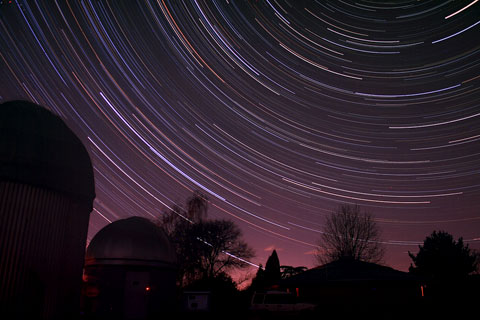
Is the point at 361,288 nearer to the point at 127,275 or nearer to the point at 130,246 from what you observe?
the point at 127,275

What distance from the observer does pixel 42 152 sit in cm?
1481

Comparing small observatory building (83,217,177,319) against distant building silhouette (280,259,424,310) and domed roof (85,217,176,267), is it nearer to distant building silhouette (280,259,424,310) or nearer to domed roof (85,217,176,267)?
domed roof (85,217,176,267)

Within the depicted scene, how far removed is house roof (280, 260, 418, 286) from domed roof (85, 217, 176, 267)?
30.4 ft

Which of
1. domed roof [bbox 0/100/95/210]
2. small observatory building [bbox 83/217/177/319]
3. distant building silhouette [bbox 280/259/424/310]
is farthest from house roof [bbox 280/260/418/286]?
domed roof [bbox 0/100/95/210]

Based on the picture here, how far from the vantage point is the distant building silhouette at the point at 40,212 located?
43.8 feet

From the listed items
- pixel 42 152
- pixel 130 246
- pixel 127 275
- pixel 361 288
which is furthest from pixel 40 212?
pixel 361 288

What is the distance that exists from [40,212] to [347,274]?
20151 millimetres

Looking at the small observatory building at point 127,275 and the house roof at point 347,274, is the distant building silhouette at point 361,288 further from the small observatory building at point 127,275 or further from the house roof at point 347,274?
the small observatory building at point 127,275

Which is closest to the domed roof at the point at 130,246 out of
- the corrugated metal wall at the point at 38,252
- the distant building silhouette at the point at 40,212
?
the distant building silhouette at the point at 40,212

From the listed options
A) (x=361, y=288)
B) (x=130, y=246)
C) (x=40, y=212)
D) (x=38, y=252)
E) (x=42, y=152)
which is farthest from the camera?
(x=361, y=288)

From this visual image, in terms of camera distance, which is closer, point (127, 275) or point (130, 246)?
point (127, 275)

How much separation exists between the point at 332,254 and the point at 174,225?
18.5 m

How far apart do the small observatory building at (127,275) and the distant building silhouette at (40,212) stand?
5846 mm

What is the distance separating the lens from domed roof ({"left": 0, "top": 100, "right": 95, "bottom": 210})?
45.8ft
